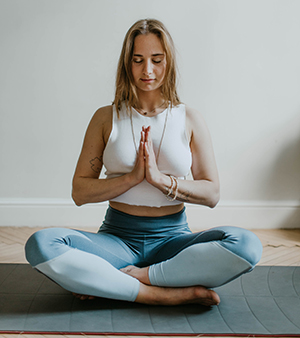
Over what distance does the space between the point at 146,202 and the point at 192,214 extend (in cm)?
143

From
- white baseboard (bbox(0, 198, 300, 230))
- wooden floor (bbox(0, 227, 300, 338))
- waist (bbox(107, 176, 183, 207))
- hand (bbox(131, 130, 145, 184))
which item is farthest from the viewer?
white baseboard (bbox(0, 198, 300, 230))

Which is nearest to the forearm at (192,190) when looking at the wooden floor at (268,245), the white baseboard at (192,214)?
the wooden floor at (268,245)

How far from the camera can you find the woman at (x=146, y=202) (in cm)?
164

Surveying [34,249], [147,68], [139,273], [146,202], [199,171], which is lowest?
[139,273]

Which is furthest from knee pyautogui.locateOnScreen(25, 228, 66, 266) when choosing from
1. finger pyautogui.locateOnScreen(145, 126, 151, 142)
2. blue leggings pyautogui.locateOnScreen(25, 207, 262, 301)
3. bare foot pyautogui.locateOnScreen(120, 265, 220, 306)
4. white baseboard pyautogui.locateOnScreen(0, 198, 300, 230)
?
white baseboard pyautogui.locateOnScreen(0, 198, 300, 230)

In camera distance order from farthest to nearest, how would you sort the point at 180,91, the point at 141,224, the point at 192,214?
1. the point at 192,214
2. the point at 180,91
3. the point at 141,224

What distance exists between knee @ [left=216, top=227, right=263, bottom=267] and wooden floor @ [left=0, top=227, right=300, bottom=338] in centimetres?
80

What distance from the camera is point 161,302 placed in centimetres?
170

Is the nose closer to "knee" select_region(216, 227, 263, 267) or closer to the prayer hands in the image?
the prayer hands

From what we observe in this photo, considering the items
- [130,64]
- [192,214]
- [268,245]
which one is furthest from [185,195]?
[192,214]

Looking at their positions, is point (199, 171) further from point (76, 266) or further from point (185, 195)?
point (76, 266)

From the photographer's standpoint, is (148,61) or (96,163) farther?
(96,163)

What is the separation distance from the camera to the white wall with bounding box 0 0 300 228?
3002mm

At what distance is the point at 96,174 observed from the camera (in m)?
1.93
